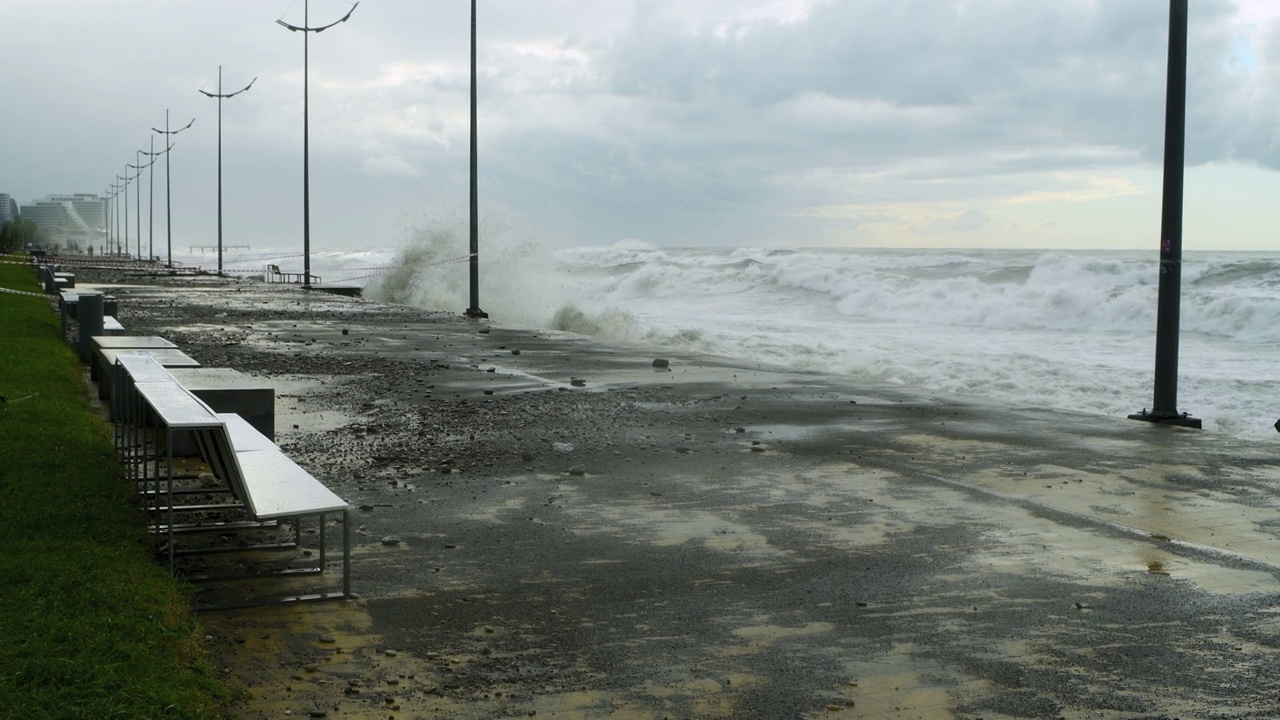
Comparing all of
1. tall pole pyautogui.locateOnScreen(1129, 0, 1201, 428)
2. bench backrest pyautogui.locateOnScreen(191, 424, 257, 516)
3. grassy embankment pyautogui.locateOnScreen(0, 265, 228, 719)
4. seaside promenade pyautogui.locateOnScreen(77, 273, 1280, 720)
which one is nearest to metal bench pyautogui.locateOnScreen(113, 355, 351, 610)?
bench backrest pyautogui.locateOnScreen(191, 424, 257, 516)

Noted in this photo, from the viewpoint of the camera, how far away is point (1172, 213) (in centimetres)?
1113

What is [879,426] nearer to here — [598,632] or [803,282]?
[598,632]

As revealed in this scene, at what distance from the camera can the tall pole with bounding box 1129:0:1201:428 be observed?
11.1 m

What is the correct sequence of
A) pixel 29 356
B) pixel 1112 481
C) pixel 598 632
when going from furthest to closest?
pixel 29 356
pixel 1112 481
pixel 598 632

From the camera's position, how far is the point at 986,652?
473 centimetres

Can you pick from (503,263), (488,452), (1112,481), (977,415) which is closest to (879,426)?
(977,415)

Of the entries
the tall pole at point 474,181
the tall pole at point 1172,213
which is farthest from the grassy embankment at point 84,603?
the tall pole at point 474,181

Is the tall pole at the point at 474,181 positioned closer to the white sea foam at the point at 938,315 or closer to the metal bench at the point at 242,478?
the white sea foam at the point at 938,315

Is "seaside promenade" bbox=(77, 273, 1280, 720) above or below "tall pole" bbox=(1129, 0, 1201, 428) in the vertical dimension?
below

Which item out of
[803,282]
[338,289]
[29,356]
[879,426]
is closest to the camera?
[879,426]

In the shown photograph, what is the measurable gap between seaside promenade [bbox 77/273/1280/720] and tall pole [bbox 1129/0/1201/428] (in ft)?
1.60

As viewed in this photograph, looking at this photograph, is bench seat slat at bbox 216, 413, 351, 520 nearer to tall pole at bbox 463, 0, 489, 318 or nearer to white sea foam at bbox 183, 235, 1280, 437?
white sea foam at bbox 183, 235, 1280, 437

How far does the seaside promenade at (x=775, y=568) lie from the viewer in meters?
4.33

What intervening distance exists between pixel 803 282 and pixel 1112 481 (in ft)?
139
